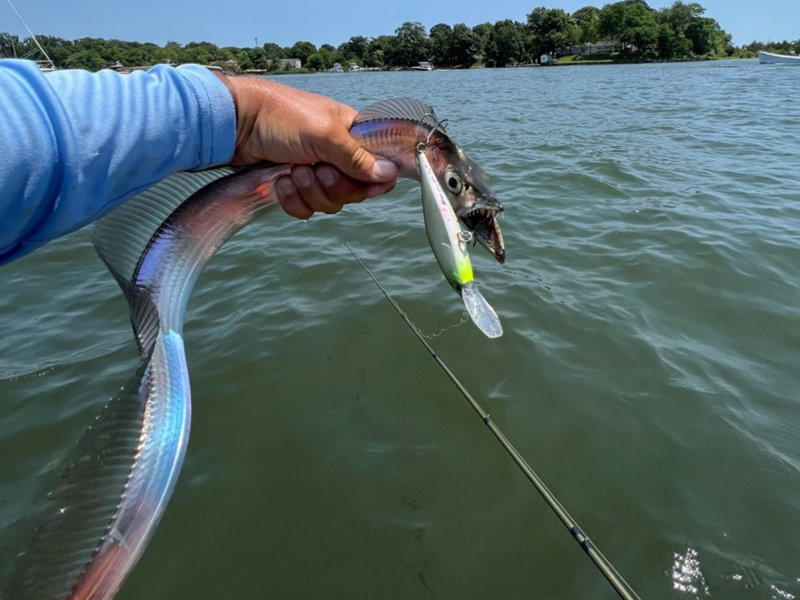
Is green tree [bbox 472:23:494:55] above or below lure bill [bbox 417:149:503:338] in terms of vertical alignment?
above

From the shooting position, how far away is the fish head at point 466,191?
5.98ft

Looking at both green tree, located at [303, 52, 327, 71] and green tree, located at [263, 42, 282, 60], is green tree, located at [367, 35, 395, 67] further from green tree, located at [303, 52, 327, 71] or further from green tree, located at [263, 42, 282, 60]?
green tree, located at [263, 42, 282, 60]

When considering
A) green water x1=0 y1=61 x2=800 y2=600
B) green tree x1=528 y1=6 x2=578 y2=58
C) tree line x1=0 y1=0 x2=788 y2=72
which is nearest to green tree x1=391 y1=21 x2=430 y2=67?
tree line x1=0 y1=0 x2=788 y2=72

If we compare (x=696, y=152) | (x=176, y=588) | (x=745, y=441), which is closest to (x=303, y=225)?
(x=176, y=588)

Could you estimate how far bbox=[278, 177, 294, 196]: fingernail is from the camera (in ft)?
6.66

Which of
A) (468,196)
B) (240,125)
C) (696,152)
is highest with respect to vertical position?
(240,125)

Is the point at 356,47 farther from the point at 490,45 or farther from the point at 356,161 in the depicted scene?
the point at 356,161

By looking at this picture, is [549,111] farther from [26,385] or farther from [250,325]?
[26,385]

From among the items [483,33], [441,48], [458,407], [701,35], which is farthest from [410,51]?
[458,407]

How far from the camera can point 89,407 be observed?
3508 mm

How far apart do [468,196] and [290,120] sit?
2.36ft

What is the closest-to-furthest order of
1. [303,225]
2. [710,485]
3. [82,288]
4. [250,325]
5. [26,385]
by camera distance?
[710,485]
[26,385]
[250,325]
[82,288]
[303,225]

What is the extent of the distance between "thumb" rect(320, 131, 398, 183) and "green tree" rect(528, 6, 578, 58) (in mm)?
106536

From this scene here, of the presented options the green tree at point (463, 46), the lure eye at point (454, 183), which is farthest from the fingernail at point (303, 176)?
the green tree at point (463, 46)
